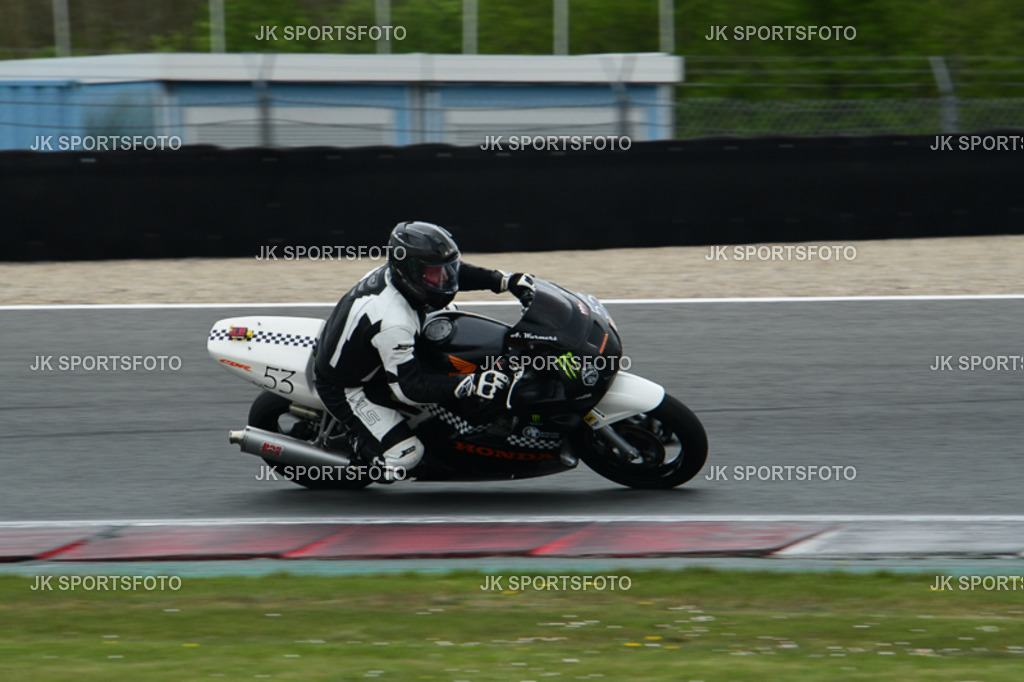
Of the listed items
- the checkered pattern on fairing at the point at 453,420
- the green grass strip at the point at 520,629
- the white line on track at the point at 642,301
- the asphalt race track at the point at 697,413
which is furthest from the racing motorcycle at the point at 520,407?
the white line on track at the point at 642,301

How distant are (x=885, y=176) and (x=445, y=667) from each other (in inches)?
408

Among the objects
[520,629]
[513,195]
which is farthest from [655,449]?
[513,195]

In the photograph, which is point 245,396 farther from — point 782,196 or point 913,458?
point 782,196

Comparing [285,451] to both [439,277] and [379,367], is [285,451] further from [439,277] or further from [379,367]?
[439,277]

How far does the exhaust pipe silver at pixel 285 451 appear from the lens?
685 centimetres

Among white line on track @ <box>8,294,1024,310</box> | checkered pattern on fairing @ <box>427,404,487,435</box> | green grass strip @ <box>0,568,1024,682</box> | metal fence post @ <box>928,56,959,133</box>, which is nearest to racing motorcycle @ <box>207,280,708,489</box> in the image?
checkered pattern on fairing @ <box>427,404,487,435</box>

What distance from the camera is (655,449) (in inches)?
271

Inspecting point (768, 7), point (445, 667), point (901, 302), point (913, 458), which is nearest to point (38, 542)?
point (445, 667)

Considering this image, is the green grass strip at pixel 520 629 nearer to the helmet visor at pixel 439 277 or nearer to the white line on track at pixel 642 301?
the helmet visor at pixel 439 277

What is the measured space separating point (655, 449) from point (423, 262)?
1537 mm

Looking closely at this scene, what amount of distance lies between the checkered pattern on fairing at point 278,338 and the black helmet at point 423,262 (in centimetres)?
66

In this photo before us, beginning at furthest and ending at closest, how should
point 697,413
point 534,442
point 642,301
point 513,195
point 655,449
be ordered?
1. point 513,195
2. point 642,301
3. point 697,413
4. point 655,449
5. point 534,442

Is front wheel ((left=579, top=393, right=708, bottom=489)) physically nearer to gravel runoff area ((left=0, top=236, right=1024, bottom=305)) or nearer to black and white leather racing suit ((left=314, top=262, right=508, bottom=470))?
black and white leather racing suit ((left=314, top=262, right=508, bottom=470))

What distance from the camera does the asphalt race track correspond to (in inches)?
275
